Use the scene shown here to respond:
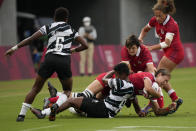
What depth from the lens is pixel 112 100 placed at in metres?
9.91

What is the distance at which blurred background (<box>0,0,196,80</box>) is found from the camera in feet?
86.7

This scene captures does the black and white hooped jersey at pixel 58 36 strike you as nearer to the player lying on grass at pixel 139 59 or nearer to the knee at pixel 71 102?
the knee at pixel 71 102

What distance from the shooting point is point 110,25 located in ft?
113

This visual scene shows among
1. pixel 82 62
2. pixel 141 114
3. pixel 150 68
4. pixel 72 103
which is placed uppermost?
pixel 150 68

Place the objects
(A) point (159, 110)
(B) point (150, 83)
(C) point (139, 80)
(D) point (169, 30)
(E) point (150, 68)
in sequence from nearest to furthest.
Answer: (B) point (150, 83) → (C) point (139, 80) → (A) point (159, 110) → (E) point (150, 68) → (D) point (169, 30)

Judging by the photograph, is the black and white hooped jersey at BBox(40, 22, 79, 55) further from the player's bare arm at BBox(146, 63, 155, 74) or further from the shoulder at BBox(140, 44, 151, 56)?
the player's bare arm at BBox(146, 63, 155, 74)

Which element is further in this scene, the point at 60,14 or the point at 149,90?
the point at 60,14

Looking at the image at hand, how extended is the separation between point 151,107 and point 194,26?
105ft

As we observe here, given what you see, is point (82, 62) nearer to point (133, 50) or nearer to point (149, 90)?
point (133, 50)

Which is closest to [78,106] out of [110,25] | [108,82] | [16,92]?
[108,82]

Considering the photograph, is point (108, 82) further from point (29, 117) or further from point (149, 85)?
point (29, 117)

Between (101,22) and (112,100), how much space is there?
83.1 ft

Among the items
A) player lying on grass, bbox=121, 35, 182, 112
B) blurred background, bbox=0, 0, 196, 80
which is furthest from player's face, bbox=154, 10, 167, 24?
blurred background, bbox=0, 0, 196, 80

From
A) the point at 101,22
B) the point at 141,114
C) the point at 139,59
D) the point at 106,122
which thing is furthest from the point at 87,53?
the point at 106,122
